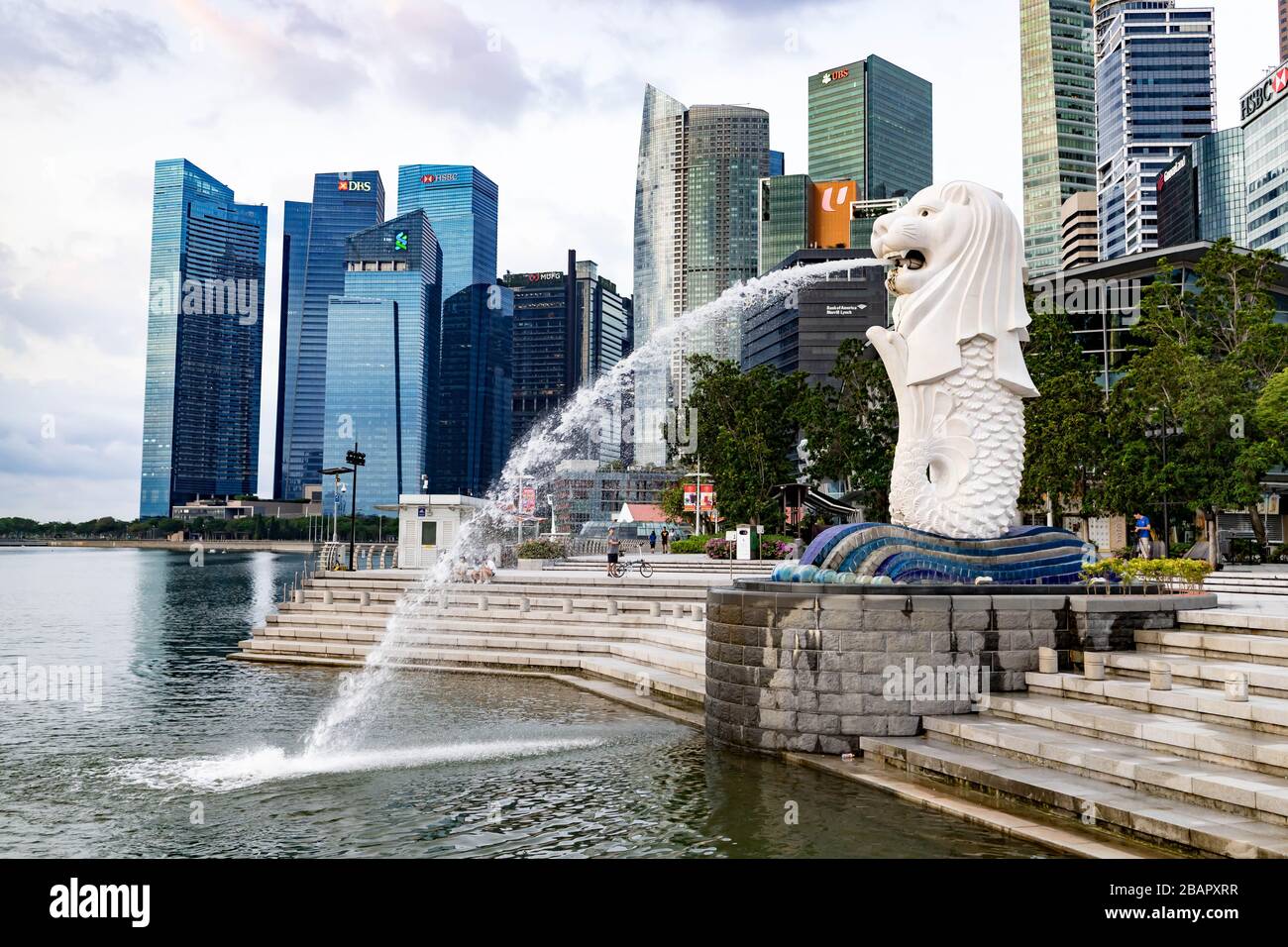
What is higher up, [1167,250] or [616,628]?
[1167,250]

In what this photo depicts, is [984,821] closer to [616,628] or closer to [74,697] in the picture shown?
[616,628]

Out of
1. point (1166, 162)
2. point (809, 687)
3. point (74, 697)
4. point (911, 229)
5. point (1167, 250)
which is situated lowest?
point (74, 697)

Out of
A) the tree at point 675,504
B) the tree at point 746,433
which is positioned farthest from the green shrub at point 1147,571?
the tree at point 675,504

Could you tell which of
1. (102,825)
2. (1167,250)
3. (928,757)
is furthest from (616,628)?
(1167,250)

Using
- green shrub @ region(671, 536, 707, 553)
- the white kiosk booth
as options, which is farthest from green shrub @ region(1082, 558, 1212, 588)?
→ green shrub @ region(671, 536, 707, 553)

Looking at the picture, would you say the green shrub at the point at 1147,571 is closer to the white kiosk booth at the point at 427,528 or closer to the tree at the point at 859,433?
the white kiosk booth at the point at 427,528

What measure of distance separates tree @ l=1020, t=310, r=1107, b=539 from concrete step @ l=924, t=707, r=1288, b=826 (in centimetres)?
3267

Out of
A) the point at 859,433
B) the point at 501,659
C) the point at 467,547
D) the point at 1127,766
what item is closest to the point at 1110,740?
the point at 1127,766

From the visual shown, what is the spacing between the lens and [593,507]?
497 feet

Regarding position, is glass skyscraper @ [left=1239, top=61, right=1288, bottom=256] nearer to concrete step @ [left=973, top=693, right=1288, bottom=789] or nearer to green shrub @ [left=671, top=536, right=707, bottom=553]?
green shrub @ [left=671, top=536, right=707, bottom=553]

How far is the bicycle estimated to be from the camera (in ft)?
112

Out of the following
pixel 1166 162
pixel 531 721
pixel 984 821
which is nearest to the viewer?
pixel 984 821

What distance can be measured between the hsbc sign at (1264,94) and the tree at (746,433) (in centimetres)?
10178
